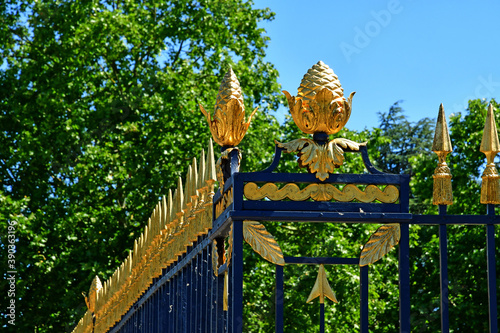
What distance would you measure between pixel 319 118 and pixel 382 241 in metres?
0.48

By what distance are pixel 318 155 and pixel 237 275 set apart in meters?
0.49

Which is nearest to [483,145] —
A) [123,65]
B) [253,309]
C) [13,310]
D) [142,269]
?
[142,269]

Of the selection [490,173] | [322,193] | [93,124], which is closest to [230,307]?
[322,193]

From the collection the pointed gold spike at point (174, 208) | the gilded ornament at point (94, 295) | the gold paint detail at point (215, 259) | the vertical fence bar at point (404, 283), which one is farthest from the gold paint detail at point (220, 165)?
the gilded ornament at point (94, 295)

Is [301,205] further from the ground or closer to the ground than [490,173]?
closer to the ground

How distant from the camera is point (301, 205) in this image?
2.89m

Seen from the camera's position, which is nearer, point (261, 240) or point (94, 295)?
point (261, 240)

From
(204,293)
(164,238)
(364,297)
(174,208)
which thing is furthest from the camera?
(164,238)

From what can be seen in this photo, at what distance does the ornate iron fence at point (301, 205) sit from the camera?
2885 mm

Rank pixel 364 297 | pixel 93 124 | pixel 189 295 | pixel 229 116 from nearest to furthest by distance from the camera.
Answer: pixel 229 116 < pixel 364 297 < pixel 189 295 < pixel 93 124

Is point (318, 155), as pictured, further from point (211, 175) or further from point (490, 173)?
point (490, 173)

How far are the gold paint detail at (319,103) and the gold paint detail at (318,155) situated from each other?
0.06 meters

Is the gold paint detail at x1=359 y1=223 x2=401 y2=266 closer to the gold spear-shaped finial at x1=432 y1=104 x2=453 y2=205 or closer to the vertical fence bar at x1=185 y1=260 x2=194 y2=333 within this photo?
the gold spear-shaped finial at x1=432 y1=104 x2=453 y2=205

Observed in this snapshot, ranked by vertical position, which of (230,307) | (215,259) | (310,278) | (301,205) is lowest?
(230,307)
